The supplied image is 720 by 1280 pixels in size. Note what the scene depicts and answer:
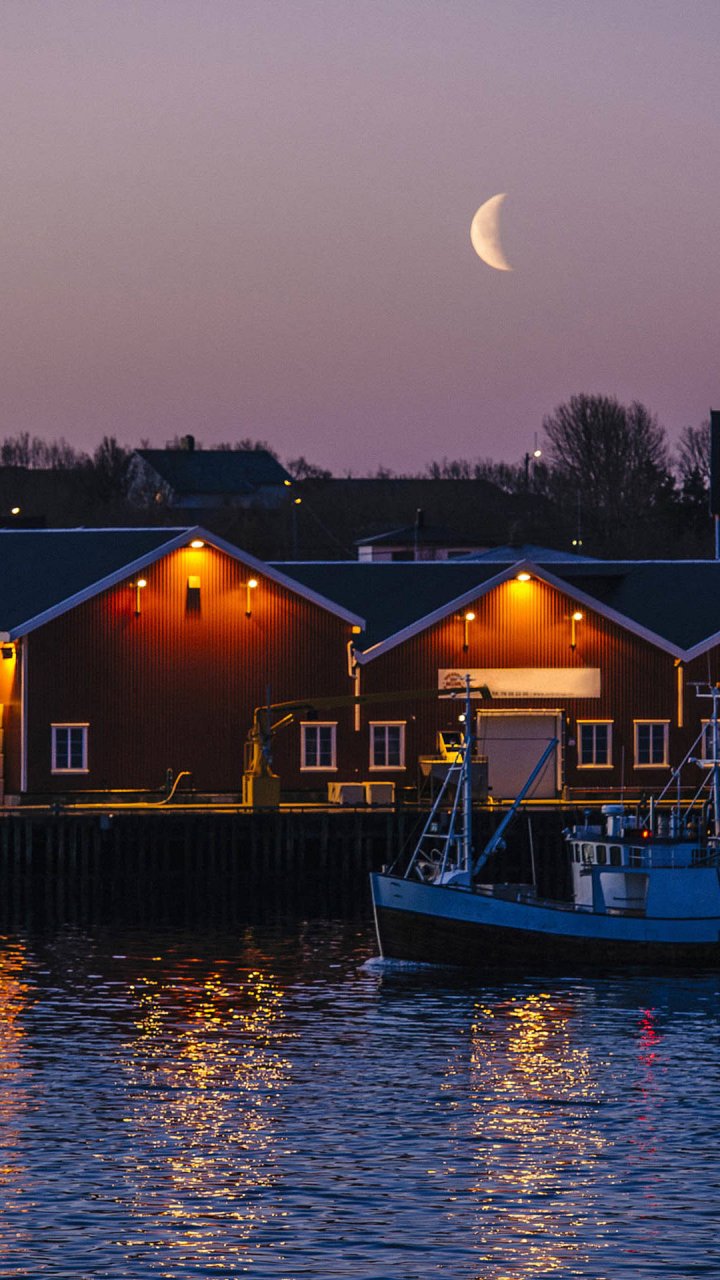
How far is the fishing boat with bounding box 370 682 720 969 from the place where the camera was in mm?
56188

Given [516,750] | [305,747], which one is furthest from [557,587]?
[305,747]

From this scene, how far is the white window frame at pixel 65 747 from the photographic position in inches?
3054

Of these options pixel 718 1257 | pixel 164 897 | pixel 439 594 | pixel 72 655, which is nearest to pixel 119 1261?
pixel 718 1257

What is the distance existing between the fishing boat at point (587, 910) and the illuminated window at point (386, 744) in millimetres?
22163

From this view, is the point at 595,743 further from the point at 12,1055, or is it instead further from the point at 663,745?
the point at 12,1055

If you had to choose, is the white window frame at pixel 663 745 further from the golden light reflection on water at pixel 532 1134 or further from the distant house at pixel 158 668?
the golden light reflection on water at pixel 532 1134

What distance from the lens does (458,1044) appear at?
46.4m

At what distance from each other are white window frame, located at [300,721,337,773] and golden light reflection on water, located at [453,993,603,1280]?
2822 cm

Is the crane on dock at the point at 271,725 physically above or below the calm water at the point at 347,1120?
above

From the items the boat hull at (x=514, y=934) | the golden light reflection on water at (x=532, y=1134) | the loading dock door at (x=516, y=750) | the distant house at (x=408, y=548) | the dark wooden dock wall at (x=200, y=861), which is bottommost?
the golden light reflection on water at (x=532, y=1134)

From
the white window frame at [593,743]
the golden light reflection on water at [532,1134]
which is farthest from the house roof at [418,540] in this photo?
the golden light reflection on water at [532,1134]

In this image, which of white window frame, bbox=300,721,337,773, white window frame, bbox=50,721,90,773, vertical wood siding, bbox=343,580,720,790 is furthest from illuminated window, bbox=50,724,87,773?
vertical wood siding, bbox=343,580,720,790

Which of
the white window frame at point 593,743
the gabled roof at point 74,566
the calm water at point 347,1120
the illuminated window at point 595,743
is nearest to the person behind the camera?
the calm water at point 347,1120

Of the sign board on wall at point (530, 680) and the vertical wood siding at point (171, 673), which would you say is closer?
the vertical wood siding at point (171, 673)
